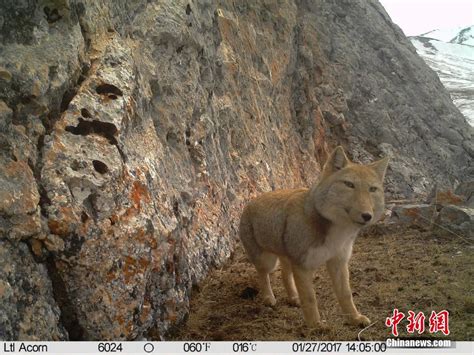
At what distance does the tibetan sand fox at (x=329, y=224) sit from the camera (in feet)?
20.4

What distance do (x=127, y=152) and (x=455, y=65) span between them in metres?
103

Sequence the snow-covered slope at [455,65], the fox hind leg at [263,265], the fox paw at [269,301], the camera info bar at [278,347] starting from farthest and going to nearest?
1. the snow-covered slope at [455,65]
2. the fox hind leg at [263,265]
3. the fox paw at [269,301]
4. the camera info bar at [278,347]

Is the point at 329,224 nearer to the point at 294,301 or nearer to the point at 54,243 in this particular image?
the point at 294,301

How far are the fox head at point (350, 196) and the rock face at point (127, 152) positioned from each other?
2.01 metres

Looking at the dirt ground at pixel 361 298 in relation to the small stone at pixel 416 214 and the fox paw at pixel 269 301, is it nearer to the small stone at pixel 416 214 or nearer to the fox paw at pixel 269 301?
the fox paw at pixel 269 301

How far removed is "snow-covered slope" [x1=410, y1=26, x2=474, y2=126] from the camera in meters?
67.2

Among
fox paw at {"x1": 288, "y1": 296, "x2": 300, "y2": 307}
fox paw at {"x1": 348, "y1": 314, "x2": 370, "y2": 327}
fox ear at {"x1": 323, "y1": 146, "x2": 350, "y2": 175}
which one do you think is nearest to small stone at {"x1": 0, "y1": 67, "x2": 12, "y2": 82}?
fox ear at {"x1": 323, "y1": 146, "x2": 350, "y2": 175}

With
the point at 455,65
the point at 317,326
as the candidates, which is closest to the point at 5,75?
the point at 317,326

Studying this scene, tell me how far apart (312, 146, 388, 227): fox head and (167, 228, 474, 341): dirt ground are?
140 centimetres

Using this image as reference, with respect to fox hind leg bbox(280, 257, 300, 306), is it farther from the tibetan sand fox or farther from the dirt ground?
the tibetan sand fox

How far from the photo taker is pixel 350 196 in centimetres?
620

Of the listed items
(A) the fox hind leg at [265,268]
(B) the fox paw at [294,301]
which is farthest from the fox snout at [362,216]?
(B) the fox paw at [294,301]

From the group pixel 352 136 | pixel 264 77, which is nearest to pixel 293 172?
pixel 264 77

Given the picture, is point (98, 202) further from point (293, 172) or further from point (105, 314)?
point (293, 172)
